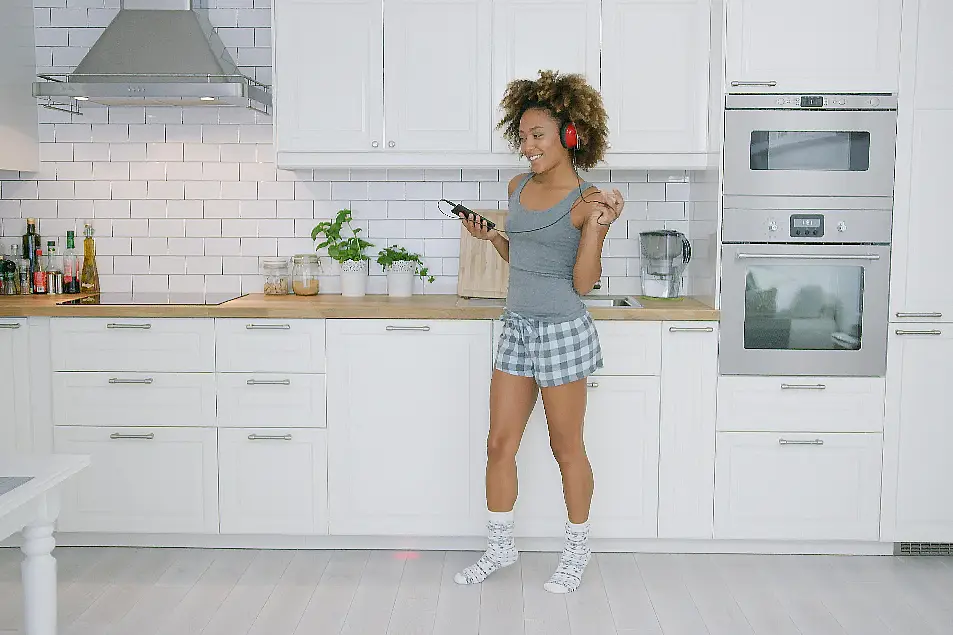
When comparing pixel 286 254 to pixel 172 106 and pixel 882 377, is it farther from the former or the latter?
pixel 882 377

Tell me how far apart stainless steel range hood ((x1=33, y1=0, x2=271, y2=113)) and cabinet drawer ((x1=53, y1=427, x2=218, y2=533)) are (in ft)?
3.99

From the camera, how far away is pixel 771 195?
3416mm

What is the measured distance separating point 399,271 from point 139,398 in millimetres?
1099

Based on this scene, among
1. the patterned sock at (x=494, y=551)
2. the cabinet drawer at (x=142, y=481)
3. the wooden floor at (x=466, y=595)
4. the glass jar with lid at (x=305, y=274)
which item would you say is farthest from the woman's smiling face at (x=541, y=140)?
the cabinet drawer at (x=142, y=481)

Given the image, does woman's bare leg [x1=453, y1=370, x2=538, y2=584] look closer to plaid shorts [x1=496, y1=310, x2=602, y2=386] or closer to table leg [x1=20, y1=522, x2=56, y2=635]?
plaid shorts [x1=496, y1=310, x2=602, y2=386]

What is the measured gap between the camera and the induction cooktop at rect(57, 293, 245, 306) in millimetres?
3592

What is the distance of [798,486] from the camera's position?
3490 mm

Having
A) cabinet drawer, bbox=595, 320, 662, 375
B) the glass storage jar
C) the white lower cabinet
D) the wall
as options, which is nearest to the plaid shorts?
cabinet drawer, bbox=595, 320, 662, 375

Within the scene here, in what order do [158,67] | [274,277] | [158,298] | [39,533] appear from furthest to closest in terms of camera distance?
[274,277]
[158,298]
[158,67]
[39,533]

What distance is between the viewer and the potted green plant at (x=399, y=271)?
12.8ft

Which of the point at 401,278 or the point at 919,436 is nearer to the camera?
the point at 919,436

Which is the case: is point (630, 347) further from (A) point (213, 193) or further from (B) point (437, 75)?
(A) point (213, 193)

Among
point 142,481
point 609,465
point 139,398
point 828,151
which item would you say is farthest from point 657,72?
point 142,481

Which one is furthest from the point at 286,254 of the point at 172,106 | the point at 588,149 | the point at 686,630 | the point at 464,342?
the point at 686,630
